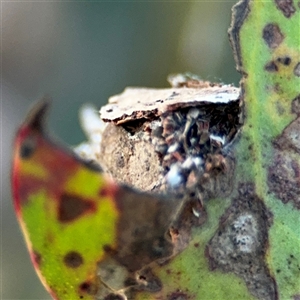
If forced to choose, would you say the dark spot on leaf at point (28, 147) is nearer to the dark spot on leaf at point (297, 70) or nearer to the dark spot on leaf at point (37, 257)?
the dark spot on leaf at point (37, 257)

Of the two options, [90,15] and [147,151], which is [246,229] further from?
[90,15]

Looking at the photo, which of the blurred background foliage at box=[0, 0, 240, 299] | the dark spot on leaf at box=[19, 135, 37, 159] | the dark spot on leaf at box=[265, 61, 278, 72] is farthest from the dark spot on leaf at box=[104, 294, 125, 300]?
the blurred background foliage at box=[0, 0, 240, 299]

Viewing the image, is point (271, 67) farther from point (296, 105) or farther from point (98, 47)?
point (98, 47)

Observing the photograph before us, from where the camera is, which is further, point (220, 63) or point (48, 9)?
point (48, 9)

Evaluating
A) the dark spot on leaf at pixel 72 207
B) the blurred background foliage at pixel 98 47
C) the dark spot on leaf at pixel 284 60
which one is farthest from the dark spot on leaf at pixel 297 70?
the blurred background foliage at pixel 98 47

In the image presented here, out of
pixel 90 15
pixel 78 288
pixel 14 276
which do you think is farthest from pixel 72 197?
pixel 90 15

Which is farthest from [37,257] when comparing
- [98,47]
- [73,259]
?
[98,47]
